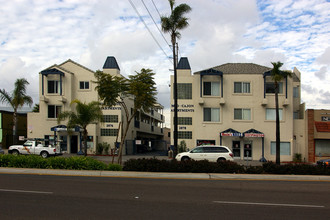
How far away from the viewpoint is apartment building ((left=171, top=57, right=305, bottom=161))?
35656 mm

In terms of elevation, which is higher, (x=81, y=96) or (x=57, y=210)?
(x=81, y=96)

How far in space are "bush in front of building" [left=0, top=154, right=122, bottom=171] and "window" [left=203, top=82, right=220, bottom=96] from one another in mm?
20255

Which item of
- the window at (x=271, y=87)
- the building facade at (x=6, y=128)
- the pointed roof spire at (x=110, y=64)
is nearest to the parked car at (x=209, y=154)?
the window at (x=271, y=87)

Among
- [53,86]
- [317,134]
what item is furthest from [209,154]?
[53,86]

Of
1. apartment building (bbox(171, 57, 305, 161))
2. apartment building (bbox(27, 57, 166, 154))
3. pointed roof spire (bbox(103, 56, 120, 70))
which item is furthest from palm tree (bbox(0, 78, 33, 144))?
apartment building (bbox(171, 57, 305, 161))

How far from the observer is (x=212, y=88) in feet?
119

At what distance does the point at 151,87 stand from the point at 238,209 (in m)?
13.1

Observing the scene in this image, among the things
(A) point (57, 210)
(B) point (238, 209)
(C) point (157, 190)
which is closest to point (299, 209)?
(B) point (238, 209)

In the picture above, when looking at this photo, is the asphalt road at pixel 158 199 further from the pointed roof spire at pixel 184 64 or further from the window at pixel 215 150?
the pointed roof spire at pixel 184 64

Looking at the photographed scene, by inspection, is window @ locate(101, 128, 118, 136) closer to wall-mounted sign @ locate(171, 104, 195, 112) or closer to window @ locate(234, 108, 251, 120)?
wall-mounted sign @ locate(171, 104, 195, 112)

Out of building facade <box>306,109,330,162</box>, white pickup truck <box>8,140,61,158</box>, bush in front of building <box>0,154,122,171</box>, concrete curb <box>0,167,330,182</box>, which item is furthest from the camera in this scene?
building facade <box>306,109,330,162</box>

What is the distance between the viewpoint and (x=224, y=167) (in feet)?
56.9

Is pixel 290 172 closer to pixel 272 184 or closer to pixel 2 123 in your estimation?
pixel 272 184

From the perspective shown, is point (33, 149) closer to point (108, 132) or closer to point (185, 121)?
point (108, 132)
